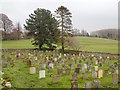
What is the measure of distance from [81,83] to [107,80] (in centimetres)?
193

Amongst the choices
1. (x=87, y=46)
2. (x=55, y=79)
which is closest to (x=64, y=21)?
(x=87, y=46)

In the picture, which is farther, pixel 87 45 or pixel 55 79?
pixel 87 45

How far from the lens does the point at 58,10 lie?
138ft

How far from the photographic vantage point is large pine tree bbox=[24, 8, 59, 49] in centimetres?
4288

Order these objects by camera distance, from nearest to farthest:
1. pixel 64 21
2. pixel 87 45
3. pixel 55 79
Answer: pixel 55 79 < pixel 64 21 < pixel 87 45

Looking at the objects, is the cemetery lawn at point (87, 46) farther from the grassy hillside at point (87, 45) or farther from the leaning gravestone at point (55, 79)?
the leaning gravestone at point (55, 79)

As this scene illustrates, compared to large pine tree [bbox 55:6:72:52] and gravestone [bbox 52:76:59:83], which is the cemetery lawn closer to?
large pine tree [bbox 55:6:72:52]

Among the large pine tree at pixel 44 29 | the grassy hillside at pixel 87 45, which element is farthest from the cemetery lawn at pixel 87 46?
the large pine tree at pixel 44 29

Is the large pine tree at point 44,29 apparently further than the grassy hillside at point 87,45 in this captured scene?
No

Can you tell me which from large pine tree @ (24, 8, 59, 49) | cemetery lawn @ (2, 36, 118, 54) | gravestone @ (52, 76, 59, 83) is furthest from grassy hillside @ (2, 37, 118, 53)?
gravestone @ (52, 76, 59, 83)

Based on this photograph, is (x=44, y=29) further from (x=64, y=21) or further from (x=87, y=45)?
(x=87, y=45)

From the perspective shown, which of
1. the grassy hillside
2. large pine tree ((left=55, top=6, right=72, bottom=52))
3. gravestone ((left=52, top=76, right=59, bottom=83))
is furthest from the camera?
the grassy hillside

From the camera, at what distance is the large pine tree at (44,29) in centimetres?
4288

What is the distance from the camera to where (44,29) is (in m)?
43.4
